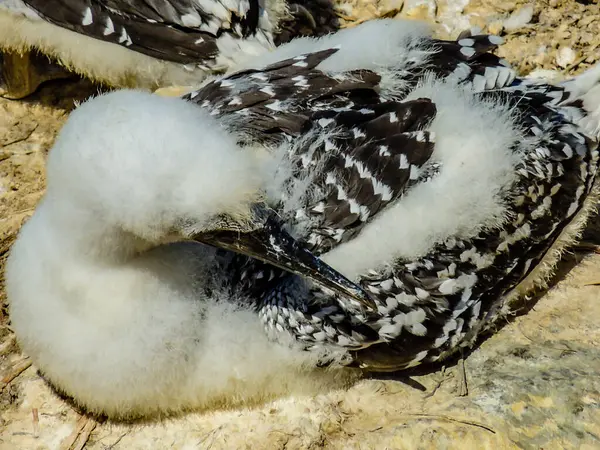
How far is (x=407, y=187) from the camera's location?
9.25ft

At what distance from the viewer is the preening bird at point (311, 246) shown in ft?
8.52

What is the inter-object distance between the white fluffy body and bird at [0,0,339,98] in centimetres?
140

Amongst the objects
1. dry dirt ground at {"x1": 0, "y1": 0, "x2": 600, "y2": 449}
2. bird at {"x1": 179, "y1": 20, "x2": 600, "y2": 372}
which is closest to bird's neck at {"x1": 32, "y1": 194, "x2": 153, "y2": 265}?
bird at {"x1": 179, "y1": 20, "x2": 600, "y2": 372}

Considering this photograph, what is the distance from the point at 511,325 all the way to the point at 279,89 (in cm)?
133

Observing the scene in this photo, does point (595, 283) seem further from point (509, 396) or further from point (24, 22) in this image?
point (24, 22)

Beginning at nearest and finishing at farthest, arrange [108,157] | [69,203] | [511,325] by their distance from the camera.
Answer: [108,157]
[69,203]
[511,325]

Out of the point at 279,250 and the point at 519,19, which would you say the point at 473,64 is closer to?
the point at 279,250

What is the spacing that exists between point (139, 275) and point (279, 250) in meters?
0.53

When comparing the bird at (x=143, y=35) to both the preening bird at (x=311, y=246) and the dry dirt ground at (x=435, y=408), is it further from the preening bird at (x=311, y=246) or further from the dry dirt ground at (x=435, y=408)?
the dry dirt ground at (x=435, y=408)

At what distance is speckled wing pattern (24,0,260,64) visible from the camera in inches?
153

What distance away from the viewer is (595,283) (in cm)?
342

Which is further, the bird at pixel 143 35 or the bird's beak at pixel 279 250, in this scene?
the bird at pixel 143 35

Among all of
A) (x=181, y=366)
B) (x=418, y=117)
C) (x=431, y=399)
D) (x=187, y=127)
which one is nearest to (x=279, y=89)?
(x=418, y=117)

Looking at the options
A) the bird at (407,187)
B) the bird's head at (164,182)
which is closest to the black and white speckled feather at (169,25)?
the bird at (407,187)
